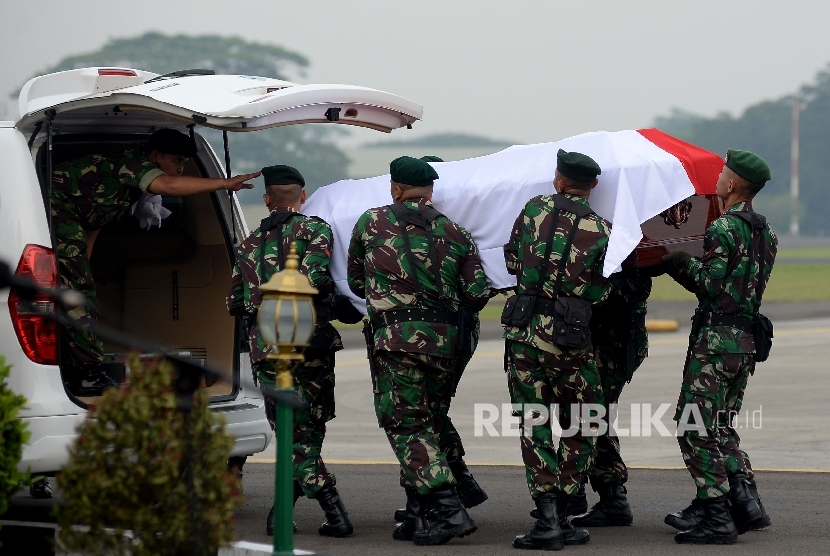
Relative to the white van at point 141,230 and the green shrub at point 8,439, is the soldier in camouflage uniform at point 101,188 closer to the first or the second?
the white van at point 141,230

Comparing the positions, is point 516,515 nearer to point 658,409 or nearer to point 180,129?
point 180,129

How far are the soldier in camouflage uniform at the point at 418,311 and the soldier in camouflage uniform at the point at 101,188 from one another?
2.56 ft

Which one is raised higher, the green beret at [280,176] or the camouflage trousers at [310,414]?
the green beret at [280,176]

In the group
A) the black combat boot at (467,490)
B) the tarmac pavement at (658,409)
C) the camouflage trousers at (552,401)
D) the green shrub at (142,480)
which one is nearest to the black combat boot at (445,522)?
the camouflage trousers at (552,401)

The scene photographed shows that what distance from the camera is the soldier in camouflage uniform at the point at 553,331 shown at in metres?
6.30

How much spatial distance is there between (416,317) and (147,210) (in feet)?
5.88

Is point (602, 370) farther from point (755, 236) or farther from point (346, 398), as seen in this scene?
point (346, 398)

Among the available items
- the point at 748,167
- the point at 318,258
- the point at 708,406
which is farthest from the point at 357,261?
the point at 748,167

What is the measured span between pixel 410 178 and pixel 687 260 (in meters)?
1.43

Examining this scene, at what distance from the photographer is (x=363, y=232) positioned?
6.58m

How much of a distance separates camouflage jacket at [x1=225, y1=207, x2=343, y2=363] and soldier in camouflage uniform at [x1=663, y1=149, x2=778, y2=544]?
1.76 m

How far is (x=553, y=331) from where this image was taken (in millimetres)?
6266

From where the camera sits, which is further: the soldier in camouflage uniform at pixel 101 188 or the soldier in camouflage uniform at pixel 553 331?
the soldier in camouflage uniform at pixel 101 188

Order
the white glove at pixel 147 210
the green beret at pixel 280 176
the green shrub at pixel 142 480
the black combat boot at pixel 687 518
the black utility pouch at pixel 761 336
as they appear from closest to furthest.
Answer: the green shrub at pixel 142 480 < the black utility pouch at pixel 761 336 < the black combat boot at pixel 687 518 < the green beret at pixel 280 176 < the white glove at pixel 147 210
